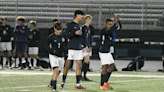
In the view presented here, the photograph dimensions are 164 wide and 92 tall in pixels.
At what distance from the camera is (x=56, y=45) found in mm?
9664

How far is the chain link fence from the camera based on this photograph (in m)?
23.8

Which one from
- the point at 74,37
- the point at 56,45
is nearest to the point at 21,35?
the point at 74,37

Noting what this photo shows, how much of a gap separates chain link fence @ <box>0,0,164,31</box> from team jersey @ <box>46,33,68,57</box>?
1414 centimetres

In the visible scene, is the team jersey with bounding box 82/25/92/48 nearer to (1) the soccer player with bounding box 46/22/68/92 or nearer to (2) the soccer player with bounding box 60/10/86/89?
(2) the soccer player with bounding box 60/10/86/89

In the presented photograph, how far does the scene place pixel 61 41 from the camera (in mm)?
9766

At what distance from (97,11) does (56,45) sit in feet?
48.1

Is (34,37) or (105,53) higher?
(105,53)

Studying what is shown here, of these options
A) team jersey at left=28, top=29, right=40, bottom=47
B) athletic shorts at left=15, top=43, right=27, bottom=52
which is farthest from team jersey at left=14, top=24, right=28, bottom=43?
team jersey at left=28, top=29, right=40, bottom=47

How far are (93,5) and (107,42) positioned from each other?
13826 millimetres

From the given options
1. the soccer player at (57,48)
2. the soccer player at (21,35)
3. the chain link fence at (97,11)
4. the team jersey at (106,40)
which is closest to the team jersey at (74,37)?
the soccer player at (57,48)

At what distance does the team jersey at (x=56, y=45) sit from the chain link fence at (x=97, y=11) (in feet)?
46.4

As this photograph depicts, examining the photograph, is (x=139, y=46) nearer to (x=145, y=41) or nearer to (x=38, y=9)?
(x=145, y=41)

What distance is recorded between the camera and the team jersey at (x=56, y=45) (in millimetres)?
9570

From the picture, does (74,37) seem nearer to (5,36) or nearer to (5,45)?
A: (5,36)
